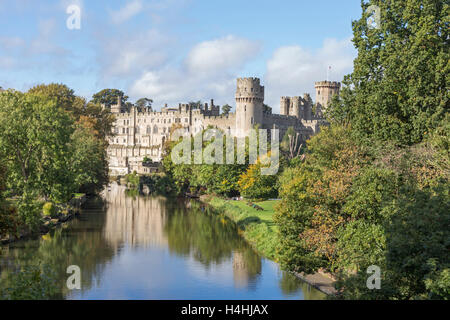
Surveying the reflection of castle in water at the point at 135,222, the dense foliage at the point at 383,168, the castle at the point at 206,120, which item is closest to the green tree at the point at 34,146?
the reflection of castle in water at the point at 135,222

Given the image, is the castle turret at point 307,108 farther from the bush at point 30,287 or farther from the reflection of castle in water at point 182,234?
the bush at point 30,287

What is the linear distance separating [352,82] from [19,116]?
72.5 ft

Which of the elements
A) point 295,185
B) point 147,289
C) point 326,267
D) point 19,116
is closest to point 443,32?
point 295,185

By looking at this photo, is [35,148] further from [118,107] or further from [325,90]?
[118,107]

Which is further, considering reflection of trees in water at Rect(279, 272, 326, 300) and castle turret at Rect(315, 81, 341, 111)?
castle turret at Rect(315, 81, 341, 111)

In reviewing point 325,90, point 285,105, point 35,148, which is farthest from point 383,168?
point 285,105

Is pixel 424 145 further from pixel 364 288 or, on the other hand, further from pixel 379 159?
pixel 364 288

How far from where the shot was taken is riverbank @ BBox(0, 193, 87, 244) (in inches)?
1118

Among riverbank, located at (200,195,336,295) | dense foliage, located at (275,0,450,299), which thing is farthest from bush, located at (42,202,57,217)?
dense foliage, located at (275,0,450,299)

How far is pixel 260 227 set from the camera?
33281 millimetres

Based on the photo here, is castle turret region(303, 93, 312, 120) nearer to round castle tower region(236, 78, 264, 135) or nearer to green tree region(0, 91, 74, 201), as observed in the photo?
round castle tower region(236, 78, 264, 135)

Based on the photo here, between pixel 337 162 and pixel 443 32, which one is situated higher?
Result: pixel 443 32

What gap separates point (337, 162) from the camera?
77.6 ft

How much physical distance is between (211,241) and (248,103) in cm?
4406
